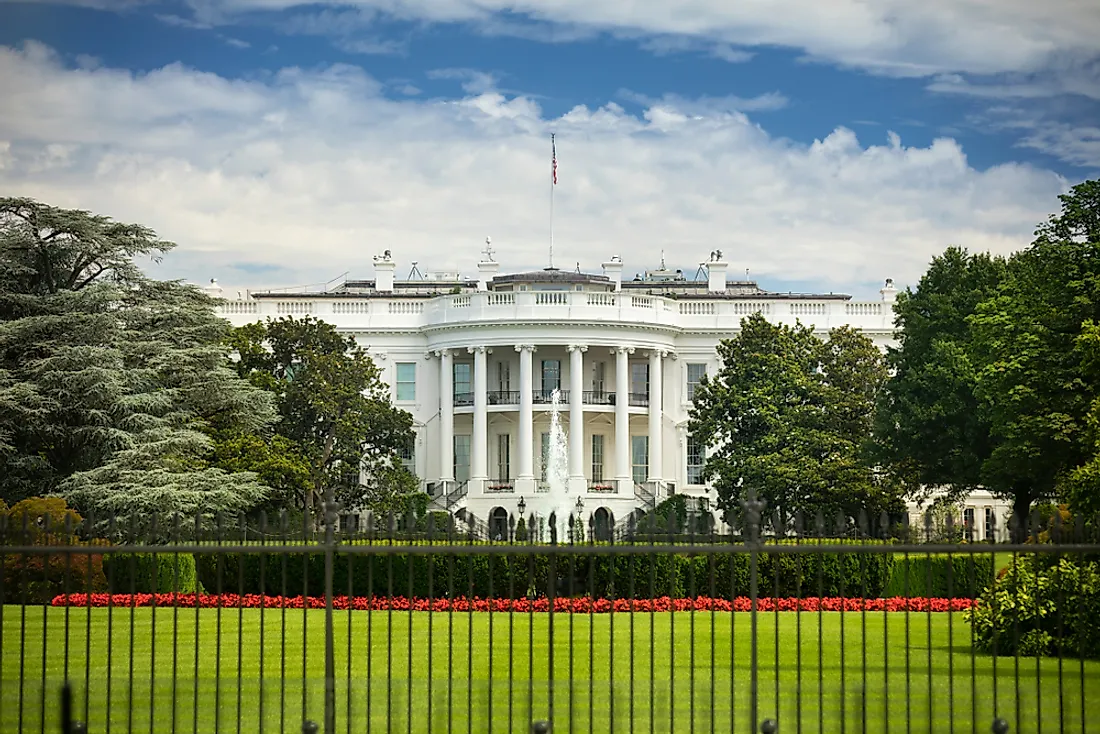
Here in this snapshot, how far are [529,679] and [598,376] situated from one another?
169 feet

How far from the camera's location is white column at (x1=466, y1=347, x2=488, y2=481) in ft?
202

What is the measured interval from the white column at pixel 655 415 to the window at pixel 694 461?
208 cm

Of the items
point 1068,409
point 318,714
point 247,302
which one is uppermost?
point 247,302

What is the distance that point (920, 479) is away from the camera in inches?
1800

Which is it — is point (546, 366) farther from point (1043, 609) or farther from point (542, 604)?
point (1043, 609)

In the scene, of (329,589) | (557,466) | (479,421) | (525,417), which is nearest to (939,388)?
(557,466)

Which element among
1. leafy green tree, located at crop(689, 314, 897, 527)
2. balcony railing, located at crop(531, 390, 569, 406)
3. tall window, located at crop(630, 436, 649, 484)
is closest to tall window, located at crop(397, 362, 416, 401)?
balcony railing, located at crop(531, 390, 569, 406)

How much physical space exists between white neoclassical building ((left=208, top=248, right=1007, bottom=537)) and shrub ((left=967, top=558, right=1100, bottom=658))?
138ft

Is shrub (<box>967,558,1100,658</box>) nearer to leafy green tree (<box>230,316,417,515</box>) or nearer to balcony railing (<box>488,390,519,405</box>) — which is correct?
leafy green tree (<box>230,316,417,515</box>)

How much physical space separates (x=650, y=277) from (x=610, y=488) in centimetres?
2052

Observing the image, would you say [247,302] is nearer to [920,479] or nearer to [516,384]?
[516,384]

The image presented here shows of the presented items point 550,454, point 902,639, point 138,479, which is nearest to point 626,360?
point 550,454

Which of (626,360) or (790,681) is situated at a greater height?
(626,360)

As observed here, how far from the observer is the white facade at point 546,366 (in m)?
61.3
